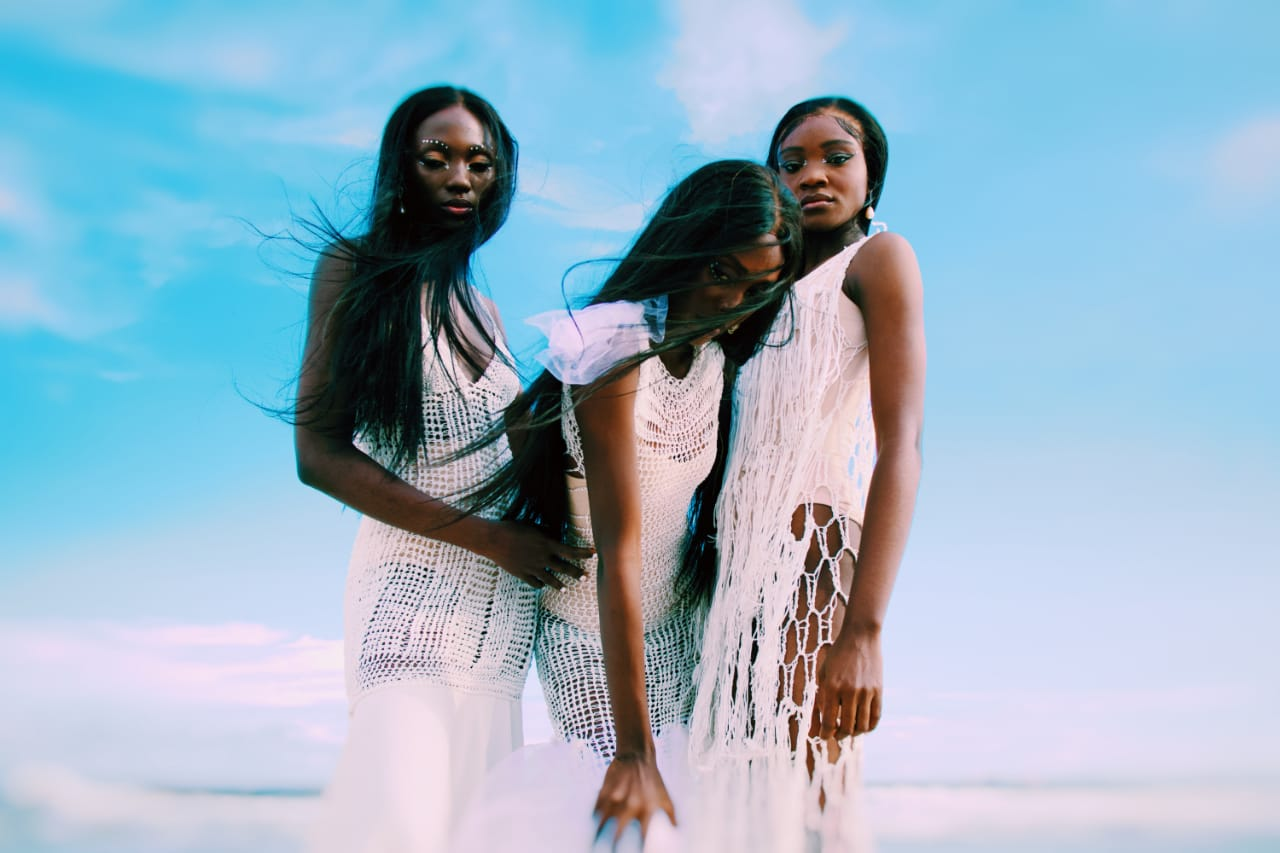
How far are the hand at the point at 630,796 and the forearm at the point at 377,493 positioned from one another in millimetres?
630

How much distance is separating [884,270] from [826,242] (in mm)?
471

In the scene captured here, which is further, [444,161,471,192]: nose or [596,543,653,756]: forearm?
[444,161,471,192]: nose

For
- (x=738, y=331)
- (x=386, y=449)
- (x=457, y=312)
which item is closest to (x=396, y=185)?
(x=457, y=312)

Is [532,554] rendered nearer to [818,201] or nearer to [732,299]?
[732,299]

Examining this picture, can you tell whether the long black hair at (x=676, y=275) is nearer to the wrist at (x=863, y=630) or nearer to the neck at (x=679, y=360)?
the neck at (x=679, y=360)

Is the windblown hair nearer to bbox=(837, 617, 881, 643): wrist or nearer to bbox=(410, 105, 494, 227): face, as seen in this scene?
bbox=(410, 105, 494, 227): face

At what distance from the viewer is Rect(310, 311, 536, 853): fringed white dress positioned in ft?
7.89

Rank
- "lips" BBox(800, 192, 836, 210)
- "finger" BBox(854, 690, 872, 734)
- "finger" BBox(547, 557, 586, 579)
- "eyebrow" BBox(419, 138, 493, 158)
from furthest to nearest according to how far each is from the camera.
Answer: "eyebrow" BBox(419, 138, 493, 158) < "lips" BBox(800, 192, 836, 210) < "finger" BBox(547, 557, 586, 579) < "finger" BBox(854, 690, 872, 734)

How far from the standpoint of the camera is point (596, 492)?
2395mm

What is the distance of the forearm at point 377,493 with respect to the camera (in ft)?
8.87

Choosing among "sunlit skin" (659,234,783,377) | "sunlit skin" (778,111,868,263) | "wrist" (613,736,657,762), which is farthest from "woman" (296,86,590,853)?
"sunlit skin" (778,111,868,263)

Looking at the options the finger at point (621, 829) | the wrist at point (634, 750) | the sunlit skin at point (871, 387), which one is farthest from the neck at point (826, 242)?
the finger at point (621, 829)

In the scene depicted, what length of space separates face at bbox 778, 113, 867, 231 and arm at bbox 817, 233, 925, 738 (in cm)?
31

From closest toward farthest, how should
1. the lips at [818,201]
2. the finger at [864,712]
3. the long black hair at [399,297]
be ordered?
the finger at [864,712] → the long black hair at [399,297] → the lips at [818,201]
